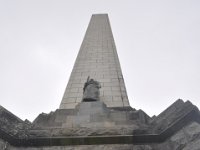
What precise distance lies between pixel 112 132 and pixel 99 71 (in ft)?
16.6

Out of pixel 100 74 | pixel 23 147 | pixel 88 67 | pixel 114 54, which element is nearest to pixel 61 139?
pixel 23 147

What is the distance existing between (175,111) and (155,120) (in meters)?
0.35

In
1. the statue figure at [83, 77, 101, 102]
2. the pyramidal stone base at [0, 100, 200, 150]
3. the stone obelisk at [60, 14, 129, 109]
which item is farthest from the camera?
the stone obelisk at [60, 14, 129, 109]

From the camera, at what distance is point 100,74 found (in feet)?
31.0

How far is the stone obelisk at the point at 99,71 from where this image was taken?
7.94 metres

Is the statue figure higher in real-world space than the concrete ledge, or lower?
higher

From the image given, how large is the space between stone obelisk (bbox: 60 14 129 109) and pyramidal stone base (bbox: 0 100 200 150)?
236 centimetres

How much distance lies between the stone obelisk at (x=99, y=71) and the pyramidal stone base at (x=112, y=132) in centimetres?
236

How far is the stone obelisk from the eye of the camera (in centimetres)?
794

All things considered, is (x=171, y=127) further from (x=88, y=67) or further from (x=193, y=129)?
(x=88, y=67)

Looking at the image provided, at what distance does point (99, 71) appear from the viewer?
9727 mm

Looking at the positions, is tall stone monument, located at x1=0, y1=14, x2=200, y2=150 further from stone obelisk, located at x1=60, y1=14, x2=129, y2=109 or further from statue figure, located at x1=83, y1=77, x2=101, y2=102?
stone obelisk, located at x1=60, y1=14, x2=129, y2=109

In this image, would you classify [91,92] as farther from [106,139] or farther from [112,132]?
[106,139]

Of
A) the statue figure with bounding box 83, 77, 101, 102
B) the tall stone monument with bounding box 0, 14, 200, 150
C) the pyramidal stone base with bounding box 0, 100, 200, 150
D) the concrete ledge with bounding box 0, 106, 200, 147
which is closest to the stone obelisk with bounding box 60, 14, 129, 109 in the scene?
the statue figure with bounding box 83, 77, 101, 102
